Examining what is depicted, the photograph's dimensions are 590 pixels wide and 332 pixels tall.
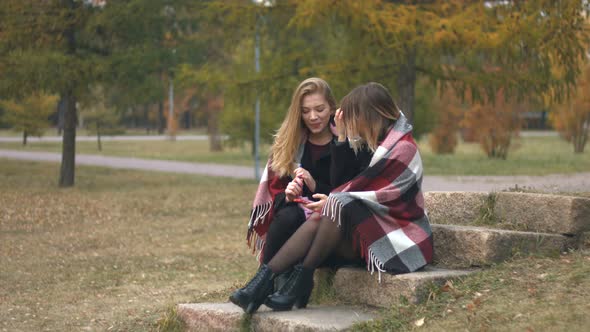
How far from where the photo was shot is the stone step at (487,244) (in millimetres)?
4977

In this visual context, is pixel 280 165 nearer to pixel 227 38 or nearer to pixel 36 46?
pixel 227 38

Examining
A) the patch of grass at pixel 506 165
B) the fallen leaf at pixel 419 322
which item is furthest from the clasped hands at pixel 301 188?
the patch of grass at pixel 506 165

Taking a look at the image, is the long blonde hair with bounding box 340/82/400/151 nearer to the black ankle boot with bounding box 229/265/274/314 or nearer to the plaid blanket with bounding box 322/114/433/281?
the plaid blanket with bounding box 322/114/433/281

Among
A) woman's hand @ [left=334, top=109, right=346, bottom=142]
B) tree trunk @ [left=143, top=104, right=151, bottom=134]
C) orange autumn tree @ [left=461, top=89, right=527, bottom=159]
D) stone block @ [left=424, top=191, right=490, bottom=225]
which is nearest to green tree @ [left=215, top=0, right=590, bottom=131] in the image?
stone block @ [left=424, top=191, right=490, bottom=225]

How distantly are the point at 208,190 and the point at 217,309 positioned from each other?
11.5m

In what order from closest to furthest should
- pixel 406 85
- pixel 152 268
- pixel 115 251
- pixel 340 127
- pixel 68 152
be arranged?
pixel 340 127, pixel 152 268, pixel 115 251, pixel 406 85, pixel 68 152

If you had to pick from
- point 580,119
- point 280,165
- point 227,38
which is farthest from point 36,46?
point 580,119

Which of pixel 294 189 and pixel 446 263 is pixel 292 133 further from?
pixel 446 263

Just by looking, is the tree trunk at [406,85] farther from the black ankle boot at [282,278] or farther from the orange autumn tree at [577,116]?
the orange autumn tree at [577,116]

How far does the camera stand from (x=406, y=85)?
1413 cm

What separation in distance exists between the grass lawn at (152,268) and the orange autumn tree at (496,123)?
392 inches

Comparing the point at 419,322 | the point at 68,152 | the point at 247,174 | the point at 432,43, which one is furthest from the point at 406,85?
the point at 419,322

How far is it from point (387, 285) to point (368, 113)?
3.28 feet

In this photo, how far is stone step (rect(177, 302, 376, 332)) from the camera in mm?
4609
